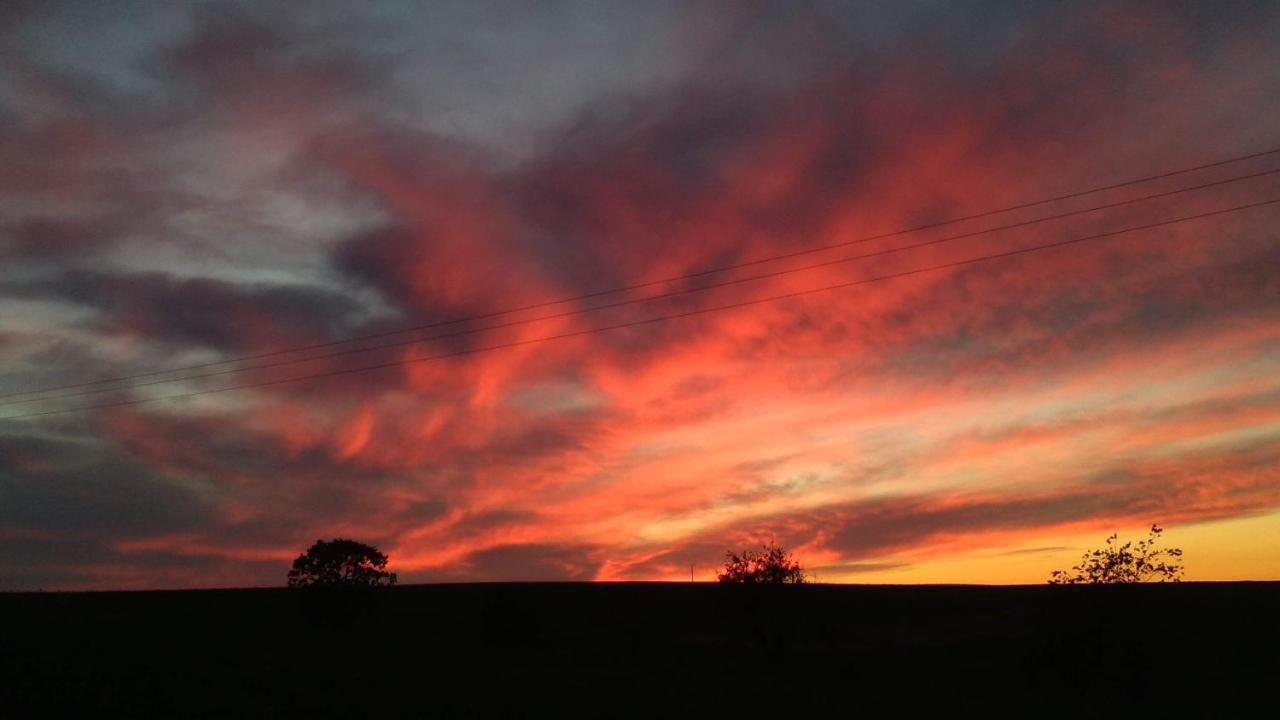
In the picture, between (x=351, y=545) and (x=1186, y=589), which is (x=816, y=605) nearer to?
(x=351, y=545)

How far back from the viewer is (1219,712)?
49.6 m

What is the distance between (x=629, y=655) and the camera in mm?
67312

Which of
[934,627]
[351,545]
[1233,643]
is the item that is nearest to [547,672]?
[351,545]

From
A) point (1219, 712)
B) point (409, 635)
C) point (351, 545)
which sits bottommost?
point (1219, 712)

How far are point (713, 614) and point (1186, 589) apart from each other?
48.3 m

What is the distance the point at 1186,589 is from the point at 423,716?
274 feet

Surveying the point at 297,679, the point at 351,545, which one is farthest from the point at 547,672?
the point at 351,545

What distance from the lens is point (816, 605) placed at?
77.0 m

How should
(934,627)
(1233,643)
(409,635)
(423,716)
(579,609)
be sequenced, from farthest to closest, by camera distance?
(579,609)
(934,627)
(409,635)
(1233,643)
(423,716)

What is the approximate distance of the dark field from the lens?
4650 cm

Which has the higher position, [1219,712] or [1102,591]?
[1102,591]

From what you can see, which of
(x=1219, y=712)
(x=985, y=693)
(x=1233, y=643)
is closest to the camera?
(x=1219, y=712)

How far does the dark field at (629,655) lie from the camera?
46500 millimetres

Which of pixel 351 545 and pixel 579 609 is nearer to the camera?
pixel 351 545
